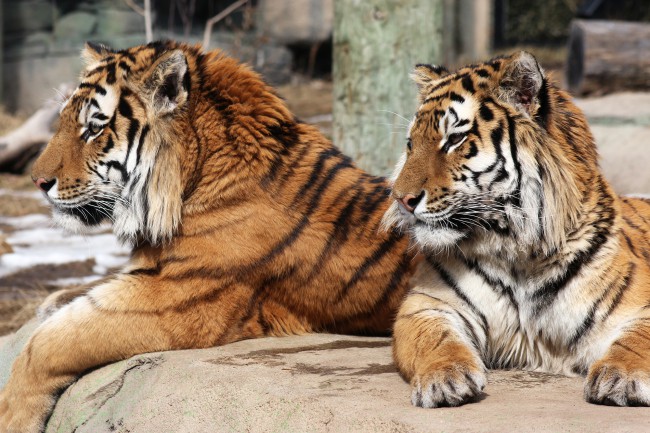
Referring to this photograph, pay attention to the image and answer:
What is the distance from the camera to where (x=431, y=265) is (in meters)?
2.94

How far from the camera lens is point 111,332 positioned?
3012mm

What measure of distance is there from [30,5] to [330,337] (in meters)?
7.71

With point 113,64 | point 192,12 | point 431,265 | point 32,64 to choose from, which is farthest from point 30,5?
point 431,265

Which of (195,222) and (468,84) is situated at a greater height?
(468,84)

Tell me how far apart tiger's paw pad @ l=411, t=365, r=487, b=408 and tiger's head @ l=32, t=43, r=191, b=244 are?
1.11 m

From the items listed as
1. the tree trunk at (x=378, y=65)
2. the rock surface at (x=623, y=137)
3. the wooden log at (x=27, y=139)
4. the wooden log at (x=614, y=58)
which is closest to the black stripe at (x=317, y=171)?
the tree trunk at (x=378, y=65)

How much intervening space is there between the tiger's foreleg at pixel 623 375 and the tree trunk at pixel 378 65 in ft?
7.90

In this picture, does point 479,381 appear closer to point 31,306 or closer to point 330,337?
point 330,337

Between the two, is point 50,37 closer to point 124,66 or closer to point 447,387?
point 124,66

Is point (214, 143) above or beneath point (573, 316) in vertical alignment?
above

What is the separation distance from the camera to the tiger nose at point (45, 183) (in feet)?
10.4

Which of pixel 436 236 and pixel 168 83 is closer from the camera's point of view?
pixel 436 236

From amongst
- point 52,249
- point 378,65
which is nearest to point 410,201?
point 378,65

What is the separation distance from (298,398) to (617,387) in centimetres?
80
